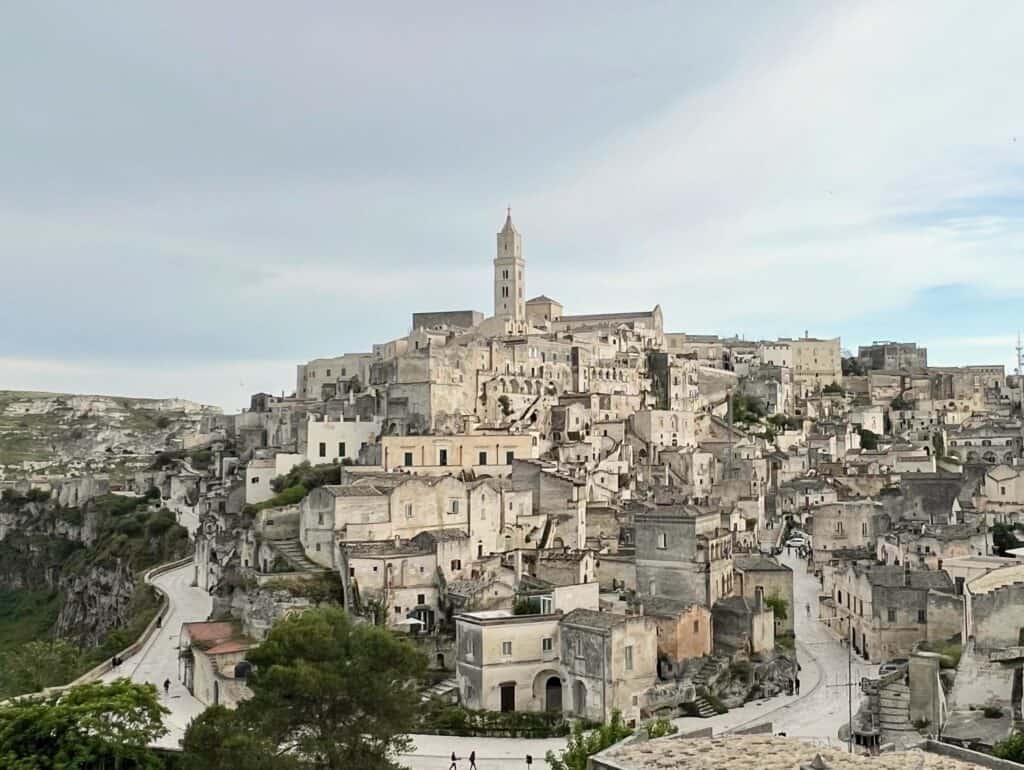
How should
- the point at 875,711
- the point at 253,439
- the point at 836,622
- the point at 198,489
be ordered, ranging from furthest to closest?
the point at 253,439, the point at 198,489, the point at 836,622, the point at 875,711

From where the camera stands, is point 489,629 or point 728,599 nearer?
point 489,629

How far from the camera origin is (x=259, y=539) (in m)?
45.4

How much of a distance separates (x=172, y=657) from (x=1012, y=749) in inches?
1226

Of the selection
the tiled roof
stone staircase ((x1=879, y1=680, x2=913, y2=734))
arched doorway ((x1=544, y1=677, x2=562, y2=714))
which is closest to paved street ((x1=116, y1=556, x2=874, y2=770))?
stone staircase ((x1=879, y1=680, x2=913, y2=734))

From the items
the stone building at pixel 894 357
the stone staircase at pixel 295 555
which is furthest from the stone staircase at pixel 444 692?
the stone building at pixel 894 357

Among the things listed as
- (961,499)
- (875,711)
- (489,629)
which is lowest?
(875,711)

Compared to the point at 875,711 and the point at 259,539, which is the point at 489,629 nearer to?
the point at 875,711

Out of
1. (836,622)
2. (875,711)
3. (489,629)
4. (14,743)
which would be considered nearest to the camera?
(14,743)

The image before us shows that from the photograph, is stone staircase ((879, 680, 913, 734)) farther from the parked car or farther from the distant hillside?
the distant hillside

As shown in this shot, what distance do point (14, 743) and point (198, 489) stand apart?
146 feet

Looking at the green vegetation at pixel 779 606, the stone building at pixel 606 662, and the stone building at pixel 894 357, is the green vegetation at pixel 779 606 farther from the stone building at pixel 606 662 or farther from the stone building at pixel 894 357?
the stone building at pixel 894 357

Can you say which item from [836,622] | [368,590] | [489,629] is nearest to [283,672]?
[489,629]

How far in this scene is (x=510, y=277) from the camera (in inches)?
3639

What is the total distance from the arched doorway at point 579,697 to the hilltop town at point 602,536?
0.18m
